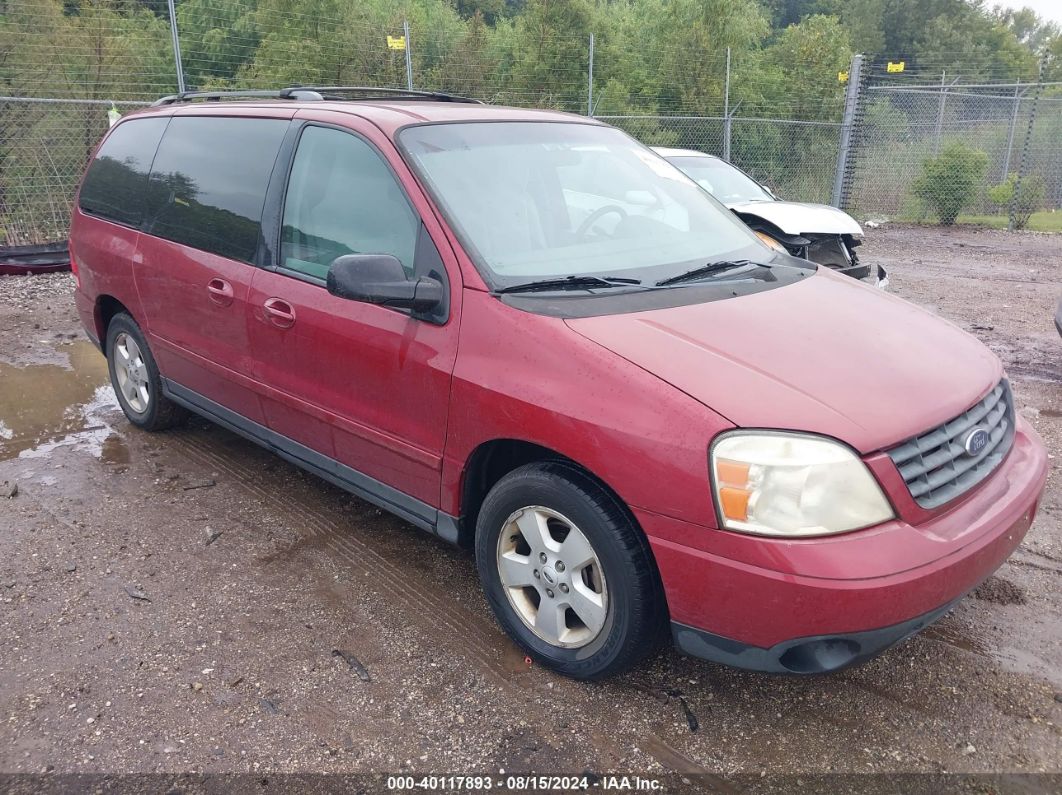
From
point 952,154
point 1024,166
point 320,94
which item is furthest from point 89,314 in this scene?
point 1024,166

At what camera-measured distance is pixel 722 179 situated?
8.22 metres

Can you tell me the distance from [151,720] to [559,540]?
1.41m

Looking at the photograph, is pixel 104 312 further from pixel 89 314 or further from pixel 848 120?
pixel 848 120

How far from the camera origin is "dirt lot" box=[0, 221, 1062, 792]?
8.04ft

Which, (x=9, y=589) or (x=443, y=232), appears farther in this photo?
(x=9, y=589)

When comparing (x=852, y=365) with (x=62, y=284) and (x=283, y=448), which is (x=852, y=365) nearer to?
(x=283, y=448)

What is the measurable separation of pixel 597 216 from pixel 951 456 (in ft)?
5.20

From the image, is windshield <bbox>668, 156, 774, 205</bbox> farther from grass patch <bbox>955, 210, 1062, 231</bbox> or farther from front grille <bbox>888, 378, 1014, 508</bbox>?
grass patch <bbox>955, 210, 1062, 231</bbox>

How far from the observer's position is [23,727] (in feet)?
8.46

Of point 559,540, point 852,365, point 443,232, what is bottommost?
point 559,540

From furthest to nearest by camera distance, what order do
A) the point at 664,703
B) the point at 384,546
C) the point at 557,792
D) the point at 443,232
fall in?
the point at 384,546
the point at 443,232
the point at 664,703
the point at 557,792

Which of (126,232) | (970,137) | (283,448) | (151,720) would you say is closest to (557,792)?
(151,720)

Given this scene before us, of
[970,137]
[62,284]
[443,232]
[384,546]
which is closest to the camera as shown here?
[443,232]

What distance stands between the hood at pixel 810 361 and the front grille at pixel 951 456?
1.6 inches
